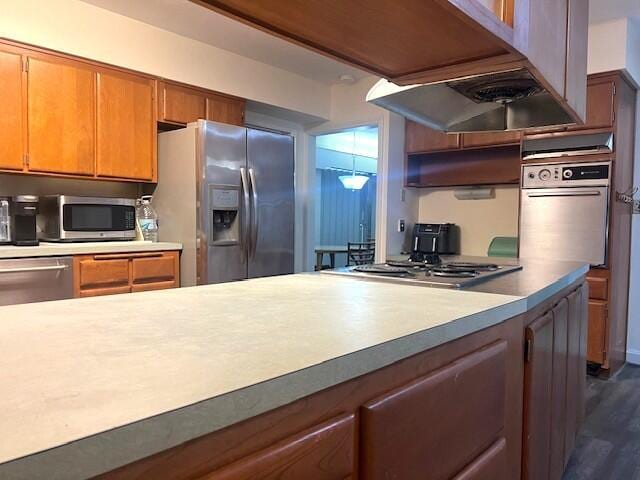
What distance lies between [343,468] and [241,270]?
278 cm

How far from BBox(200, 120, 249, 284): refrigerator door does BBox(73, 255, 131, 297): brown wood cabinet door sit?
20.2 inches

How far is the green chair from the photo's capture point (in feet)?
12.7

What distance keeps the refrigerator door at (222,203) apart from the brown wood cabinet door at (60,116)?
71 centimetres

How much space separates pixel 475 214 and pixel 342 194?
4645 millimetres

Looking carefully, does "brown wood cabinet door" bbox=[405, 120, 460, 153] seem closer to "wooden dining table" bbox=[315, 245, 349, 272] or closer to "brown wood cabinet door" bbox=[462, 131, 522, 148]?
"brown wood cabinet door" bbox=[462, 131, 522, 148]

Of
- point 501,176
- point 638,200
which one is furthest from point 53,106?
point 638,200

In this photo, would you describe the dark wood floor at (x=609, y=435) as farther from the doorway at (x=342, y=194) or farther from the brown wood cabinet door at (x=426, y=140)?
the doorway at (x=342, y=194)

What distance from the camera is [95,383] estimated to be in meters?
0.56

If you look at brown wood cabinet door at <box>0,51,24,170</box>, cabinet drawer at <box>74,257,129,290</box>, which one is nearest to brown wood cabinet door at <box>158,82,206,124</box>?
brown wood cabinet door at <box>0,51,24,170</box>

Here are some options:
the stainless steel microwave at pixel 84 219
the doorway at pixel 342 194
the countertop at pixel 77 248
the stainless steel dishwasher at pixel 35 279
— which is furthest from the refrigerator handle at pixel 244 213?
the doorway at pixel 342 194

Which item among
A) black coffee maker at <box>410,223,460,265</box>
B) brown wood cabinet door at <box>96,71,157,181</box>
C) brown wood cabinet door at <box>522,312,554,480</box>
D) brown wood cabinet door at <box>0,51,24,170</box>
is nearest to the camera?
brown wood cabinet door at <box>522,312,554,480</box>

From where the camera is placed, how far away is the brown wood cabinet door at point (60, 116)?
9.15 ft

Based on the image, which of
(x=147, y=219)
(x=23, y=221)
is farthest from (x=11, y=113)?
(x=147, y=219)

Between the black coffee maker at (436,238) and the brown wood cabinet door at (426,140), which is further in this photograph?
the black coffee maker at (436,238)
